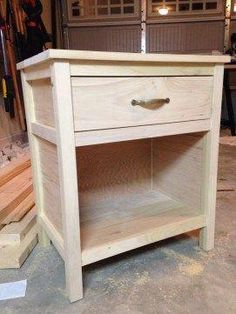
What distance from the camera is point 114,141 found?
0.70 meters

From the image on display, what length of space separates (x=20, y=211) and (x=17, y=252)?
0.67 ft

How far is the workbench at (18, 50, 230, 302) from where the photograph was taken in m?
0.65

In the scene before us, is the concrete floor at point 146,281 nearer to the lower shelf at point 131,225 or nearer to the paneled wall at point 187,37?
the lower shelf at point 131,225

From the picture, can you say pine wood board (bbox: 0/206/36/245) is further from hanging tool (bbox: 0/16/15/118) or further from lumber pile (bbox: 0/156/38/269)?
hanging tool (bbox: 0/16/15/118)

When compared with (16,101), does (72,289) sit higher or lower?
lower

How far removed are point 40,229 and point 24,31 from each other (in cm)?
173

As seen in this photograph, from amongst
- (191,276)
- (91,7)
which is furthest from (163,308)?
(91,7)

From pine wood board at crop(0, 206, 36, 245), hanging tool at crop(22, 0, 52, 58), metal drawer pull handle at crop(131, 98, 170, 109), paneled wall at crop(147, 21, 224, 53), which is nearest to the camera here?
metal drawer pull handle at crop(131, 98, 170, 109)

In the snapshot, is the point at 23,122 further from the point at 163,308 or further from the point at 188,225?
the point at 163,308

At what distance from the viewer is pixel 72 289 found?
2.36 ft

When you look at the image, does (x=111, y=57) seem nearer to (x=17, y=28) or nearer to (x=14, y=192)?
(x=14, y=192)

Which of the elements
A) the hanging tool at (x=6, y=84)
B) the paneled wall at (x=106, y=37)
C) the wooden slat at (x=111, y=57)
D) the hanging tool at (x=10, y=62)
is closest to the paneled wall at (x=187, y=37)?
the paneled wall at (x=106, y=37)

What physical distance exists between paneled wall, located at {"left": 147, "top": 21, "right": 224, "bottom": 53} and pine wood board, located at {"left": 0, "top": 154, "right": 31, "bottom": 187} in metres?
2.82

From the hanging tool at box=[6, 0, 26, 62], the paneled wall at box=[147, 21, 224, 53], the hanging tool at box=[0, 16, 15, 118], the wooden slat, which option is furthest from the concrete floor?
the paneled wall at box=[147, 21, 224, 53]
